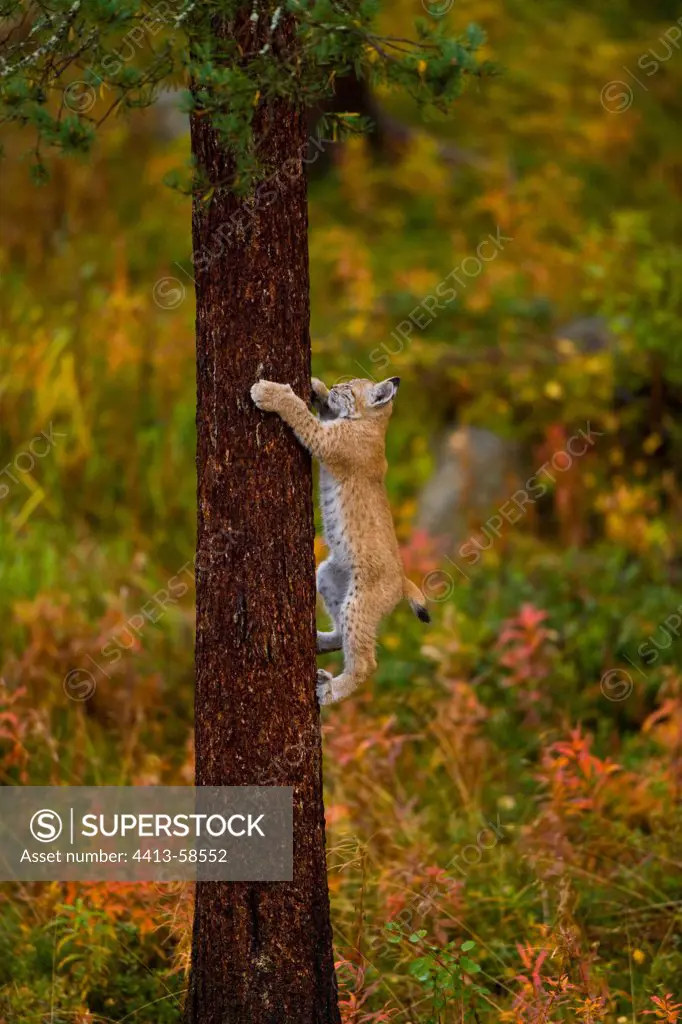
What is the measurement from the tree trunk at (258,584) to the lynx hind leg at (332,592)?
0.81 meters

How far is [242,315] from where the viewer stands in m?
3.89

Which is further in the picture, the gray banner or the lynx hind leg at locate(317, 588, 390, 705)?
the gray banner

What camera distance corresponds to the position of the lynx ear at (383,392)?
16.6 feet

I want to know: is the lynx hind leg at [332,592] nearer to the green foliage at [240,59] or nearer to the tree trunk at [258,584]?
the tree trunk at [258,584]

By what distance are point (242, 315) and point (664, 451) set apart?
582cm

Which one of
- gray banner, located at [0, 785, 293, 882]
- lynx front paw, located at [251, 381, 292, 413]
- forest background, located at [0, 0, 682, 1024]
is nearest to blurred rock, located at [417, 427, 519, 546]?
forest background, located at [0, 0, 682, 1024]

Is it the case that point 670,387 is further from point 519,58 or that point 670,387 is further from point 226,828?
point 519,58

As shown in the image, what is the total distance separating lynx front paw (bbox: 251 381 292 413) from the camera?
12.8ft

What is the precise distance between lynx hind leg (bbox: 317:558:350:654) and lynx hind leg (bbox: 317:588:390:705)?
74 millimetres

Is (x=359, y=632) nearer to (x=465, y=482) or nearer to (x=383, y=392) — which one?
(x=383, y=392)

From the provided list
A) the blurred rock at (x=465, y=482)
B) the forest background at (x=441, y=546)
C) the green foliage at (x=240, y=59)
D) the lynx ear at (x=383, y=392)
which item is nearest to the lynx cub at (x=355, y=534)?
the lynx ear at (x=383, y=392)

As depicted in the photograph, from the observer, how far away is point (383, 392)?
16.8ft

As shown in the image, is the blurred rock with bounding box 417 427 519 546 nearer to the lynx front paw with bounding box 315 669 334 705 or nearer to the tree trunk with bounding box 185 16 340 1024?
the lynx front paw with bounding box 315 669 334 705

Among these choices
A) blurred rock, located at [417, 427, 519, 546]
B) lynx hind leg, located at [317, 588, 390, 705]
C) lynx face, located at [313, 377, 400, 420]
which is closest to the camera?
lynx hind leg, located at [317, 588, 390, 705]
